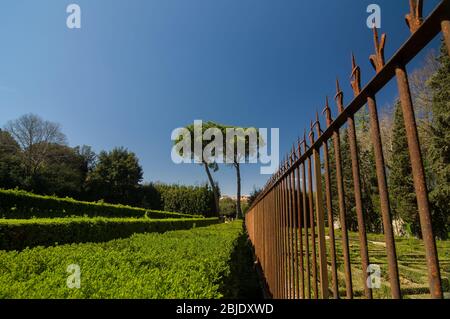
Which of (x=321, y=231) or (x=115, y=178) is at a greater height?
(x=115, y=178)

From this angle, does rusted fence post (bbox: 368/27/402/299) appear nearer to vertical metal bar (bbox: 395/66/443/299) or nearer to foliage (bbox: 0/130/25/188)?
vertical metal bar (bbox: 395/66/443/299)

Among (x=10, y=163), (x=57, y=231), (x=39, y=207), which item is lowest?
(x=57, y=231)

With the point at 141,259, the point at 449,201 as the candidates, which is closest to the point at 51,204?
the point at 141,259

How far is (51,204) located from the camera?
1551 cm

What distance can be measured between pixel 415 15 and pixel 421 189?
0.57 m

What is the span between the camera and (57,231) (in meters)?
7.87

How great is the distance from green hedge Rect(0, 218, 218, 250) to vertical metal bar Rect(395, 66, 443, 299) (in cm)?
662

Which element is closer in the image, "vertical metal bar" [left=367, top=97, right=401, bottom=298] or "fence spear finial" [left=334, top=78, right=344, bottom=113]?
"vertical metal bar" [left=367, top=97, right=401, bottom=298]

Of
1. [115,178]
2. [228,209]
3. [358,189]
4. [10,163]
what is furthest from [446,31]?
[228,209]

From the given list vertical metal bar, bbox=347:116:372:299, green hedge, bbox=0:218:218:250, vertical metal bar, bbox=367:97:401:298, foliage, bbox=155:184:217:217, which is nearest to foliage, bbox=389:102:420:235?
green hedge, bbox=0:218:218:250

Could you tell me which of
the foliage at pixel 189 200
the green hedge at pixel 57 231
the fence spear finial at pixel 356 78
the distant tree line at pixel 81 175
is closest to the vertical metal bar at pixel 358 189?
the fence spear finial at pixel 356 78

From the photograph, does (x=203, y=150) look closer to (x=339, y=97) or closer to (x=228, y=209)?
(x=228, y=209)

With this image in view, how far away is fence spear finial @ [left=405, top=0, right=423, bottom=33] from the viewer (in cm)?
88
